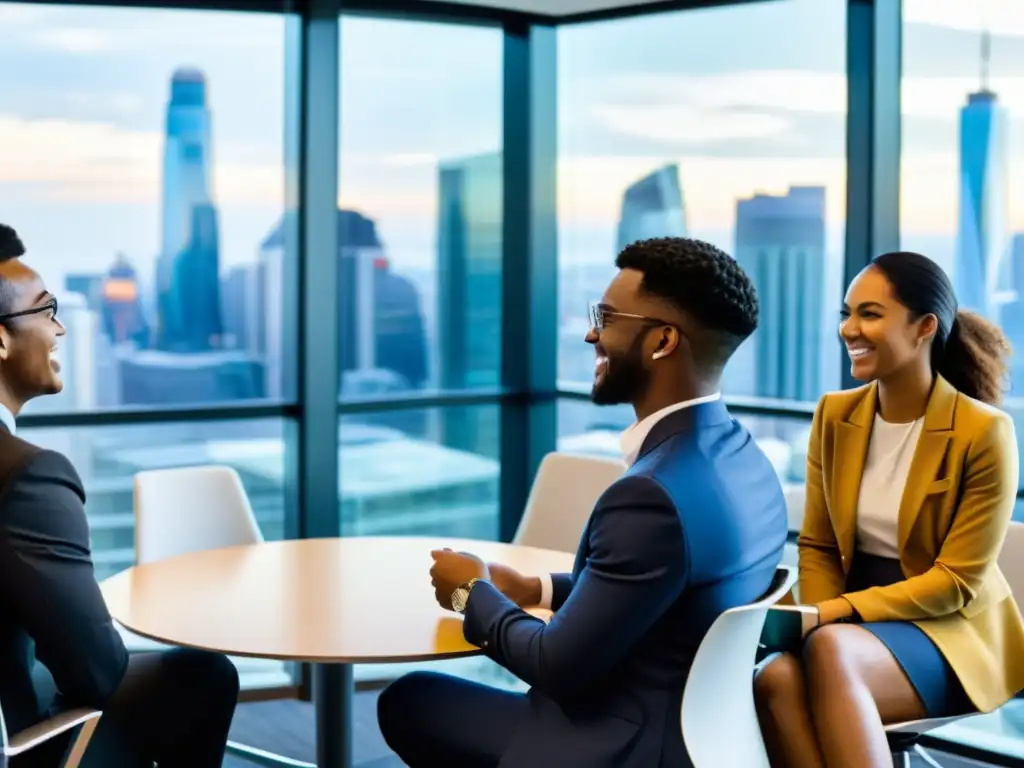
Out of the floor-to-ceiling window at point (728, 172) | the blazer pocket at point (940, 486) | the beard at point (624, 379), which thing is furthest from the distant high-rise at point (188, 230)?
the blazer pocket at point (940, 486)

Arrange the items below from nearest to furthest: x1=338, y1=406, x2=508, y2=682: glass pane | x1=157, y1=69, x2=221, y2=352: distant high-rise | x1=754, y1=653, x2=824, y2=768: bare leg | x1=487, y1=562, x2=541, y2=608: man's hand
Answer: x1=754, y1=653, x2=824, y2=768: bare leg → x1=487, y1=562, x2=541, y2=608: man's hand → x1=157, y1=69, x2=221, y2=352: distant high-rise → x1=338, y1=406, x2=508, y2=682: glass pane

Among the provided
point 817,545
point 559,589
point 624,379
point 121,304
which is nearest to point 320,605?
point 559,589

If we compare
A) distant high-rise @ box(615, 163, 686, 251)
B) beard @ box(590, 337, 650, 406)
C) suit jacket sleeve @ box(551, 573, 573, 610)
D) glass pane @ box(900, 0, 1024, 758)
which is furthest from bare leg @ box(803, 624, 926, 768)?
distant high-rise @ box(615, 163, 686, 251)

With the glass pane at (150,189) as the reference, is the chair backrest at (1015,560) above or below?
below

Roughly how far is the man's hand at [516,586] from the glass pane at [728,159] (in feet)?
7.02

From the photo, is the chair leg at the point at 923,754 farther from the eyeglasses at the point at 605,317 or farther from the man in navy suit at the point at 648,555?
the eyeglasses at the point at 605,317

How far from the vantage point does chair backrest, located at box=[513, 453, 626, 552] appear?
3.86 m

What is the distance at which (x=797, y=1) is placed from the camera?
15.0 ft

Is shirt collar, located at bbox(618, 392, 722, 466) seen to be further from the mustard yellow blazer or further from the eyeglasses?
the mustard yellow blazer

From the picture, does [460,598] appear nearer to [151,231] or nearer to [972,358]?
[972,358]

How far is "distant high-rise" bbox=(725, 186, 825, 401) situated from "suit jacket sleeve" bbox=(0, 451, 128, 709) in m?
2.96

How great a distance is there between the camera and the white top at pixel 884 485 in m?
2.94

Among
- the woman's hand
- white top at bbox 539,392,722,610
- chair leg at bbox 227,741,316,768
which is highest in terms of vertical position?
white top at bbox 539,392,722,610

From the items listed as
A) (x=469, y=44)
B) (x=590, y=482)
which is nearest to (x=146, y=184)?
(x=469, y=44)
